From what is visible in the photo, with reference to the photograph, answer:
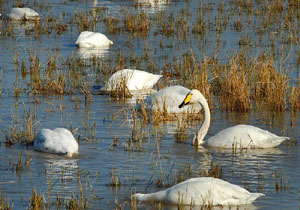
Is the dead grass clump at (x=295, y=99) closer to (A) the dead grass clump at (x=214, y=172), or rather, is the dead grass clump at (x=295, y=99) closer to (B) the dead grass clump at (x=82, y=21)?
(A) the dead grass clump at (x=214, y=172)

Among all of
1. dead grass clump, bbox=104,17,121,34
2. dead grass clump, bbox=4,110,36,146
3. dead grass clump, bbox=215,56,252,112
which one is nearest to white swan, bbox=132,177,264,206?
dead grass clump, bbox=4,110,36,146

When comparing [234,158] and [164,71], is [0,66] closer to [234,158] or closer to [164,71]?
[164,71]

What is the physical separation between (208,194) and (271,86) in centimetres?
574

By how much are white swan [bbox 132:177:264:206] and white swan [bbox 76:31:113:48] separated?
1092 cm

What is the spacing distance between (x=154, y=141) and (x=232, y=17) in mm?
13008

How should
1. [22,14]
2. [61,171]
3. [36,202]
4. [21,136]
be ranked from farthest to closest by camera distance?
[22,14] < [21,136] < [61,171] < [36,202]

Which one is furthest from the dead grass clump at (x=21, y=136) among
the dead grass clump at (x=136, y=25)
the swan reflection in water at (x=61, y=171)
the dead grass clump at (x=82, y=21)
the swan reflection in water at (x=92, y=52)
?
the dead grass clump at (x=82, y=21)

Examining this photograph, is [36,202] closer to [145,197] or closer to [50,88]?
[145,197]

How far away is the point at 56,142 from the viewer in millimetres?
9281

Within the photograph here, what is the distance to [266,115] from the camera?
469 inches

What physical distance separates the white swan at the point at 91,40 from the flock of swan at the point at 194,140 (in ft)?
14.9

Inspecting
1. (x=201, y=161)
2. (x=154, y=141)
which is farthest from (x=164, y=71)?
(x=201, y=161)

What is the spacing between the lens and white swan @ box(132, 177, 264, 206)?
23.5 feet

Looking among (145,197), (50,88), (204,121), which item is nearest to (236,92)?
(204,121)
